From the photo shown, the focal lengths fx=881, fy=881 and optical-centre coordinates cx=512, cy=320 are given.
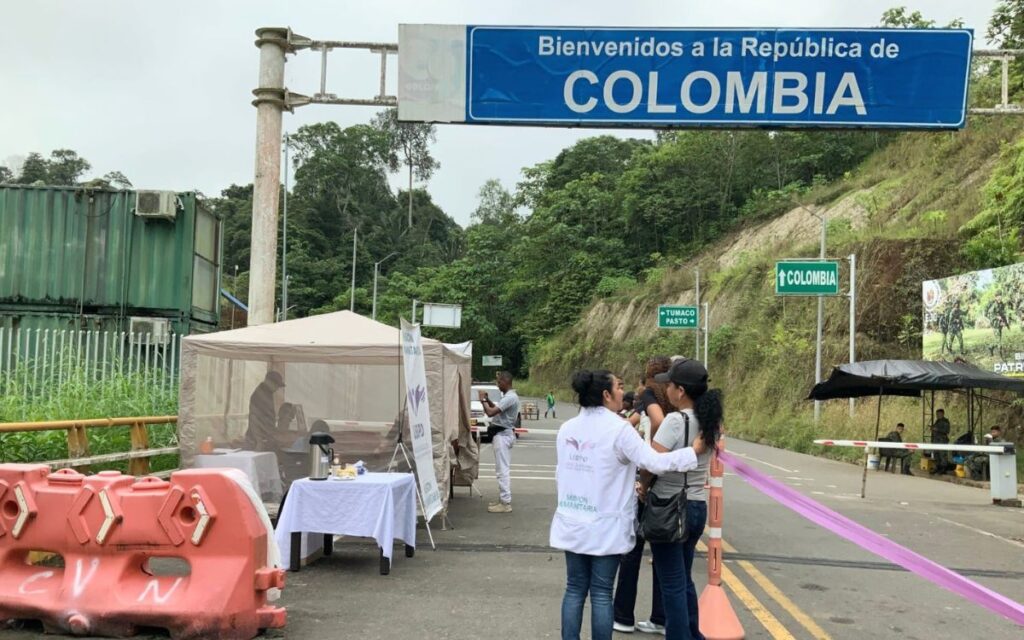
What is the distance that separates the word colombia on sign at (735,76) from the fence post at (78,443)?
20.6 ft

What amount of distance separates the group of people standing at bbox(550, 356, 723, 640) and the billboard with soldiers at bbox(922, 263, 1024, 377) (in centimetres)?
1926

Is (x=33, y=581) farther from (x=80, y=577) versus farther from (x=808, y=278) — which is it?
(x=808, y=278)

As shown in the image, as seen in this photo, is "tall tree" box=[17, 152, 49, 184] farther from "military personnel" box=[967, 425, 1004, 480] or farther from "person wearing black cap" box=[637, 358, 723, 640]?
"person wearing black cap" box=[637, 358, 723, 640]

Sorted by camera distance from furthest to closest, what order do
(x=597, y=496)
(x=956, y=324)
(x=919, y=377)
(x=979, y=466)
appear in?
(x=956, y=324), (x=979, y=466), (x=919, y=377), (x=597, y=496)

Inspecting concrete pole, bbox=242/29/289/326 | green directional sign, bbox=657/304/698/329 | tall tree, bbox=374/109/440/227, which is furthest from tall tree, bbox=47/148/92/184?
concrete pole, bbox=242/29/289/326

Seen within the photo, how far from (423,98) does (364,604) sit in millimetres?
6864

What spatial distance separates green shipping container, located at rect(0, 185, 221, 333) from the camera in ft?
43.8

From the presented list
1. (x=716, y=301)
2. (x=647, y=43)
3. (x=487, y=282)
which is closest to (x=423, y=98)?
(x=647, y=43)

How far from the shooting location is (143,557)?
6.12m

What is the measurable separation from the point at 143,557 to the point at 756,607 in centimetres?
462

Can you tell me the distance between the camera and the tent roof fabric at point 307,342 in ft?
34.1

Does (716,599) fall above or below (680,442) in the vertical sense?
below

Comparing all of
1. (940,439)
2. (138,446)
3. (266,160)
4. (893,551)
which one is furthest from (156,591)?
(940,439)

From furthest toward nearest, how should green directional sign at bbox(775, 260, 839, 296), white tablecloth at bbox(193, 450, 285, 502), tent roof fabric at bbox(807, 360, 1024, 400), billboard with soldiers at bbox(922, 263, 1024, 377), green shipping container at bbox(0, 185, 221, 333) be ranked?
green directional sign at bbox(775, 260, 839, 296) → billboard with soldiers at bbox(922, 263, 1024, 377) → tent roof fabric at bbox(807, 360, 1024, 400) → green shipping container at bbox(0, 185, 221, 333) → white tablecloth at bbox(193, 450, 285, 502)
